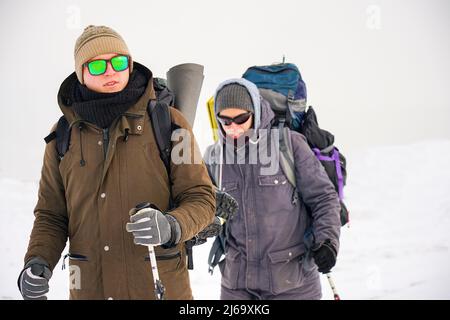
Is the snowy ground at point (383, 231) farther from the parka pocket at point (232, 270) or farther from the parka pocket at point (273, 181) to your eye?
the parka pocket at point (273, 181)

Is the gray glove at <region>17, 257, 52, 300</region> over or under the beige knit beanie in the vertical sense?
under

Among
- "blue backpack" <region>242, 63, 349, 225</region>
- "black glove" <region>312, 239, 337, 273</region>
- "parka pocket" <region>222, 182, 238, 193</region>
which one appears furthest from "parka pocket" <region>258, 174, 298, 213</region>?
"blue backpack" <region>242, 63, 349, 225</region>

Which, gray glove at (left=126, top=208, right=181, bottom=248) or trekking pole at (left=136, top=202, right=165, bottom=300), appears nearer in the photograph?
gray glove at (left=126, top=208, right=181, bottom=248)

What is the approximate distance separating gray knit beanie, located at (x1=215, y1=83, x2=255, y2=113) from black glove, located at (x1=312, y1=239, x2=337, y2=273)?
3.08 feet

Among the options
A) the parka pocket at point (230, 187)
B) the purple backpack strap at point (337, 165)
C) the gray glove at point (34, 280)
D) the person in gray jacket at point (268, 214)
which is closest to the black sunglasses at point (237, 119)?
the person in gray jacket at point (268, 214)

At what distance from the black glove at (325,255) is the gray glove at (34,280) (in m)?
1.61

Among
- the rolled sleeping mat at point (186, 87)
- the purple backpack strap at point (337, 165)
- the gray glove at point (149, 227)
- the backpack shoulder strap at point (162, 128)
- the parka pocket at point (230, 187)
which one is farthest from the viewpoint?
the purple backpack strap at point (337, 165)

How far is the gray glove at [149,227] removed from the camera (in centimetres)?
212

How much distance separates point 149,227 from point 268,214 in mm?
1505

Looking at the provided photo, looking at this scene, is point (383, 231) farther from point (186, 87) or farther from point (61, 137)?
point (61, 137)

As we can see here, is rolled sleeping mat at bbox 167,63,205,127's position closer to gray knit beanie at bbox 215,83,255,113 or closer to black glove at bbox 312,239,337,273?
gray knit beanie at bbox 215,83,255,113

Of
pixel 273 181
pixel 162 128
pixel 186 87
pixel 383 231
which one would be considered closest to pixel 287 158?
pixel 273 181

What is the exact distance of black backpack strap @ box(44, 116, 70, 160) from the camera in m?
2.44
